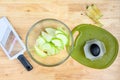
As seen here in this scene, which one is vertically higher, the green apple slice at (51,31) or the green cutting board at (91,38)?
the green cutting board at (91,38)

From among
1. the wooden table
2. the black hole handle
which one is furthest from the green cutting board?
the black hole handle

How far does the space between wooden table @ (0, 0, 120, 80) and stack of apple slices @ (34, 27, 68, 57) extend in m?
0.05

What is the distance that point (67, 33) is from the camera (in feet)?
3.08

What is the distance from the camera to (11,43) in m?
0.96

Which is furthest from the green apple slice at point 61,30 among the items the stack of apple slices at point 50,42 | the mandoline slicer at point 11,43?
the mandoline slicer at point 11,43

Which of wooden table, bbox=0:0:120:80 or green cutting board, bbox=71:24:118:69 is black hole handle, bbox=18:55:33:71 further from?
green cutting board, bbox=71:24:118:69

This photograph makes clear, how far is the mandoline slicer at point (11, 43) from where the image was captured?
95 cm

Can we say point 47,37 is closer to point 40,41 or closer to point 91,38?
point 40,41

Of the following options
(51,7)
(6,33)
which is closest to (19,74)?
(6,33)

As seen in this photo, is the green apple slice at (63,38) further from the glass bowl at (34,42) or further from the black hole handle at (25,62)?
the black hole handle at (25,62)

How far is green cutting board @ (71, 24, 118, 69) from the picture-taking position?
3.16 feet

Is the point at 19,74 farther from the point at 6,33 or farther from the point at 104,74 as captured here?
the point at 104,74

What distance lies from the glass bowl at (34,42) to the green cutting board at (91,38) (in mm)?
30

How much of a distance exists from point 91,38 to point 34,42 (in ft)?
0.62
